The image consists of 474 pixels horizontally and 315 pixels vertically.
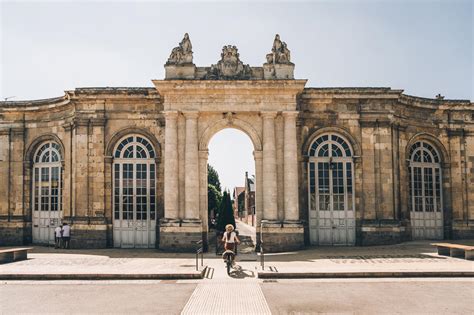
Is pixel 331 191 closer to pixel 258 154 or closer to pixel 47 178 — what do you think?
pixel 258 154

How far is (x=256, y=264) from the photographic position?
46.9 ft

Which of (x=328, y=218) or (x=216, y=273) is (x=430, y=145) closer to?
(x=328, y=218)

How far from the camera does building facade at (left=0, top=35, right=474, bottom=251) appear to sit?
17.6m

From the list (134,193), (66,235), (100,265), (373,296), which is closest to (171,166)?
(134,193)

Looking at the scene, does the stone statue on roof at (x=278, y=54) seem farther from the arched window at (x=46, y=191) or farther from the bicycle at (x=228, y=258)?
the arched window at (x=46, y=191)

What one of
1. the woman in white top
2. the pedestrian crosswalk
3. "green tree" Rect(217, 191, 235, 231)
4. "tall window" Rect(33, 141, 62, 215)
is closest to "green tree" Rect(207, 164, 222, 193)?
"green tree" Rect(217, 191, 235, 231)

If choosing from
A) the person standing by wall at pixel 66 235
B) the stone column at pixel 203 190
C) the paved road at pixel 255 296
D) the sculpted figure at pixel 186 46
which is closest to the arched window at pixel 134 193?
the person standing by wall at pixel 66 235

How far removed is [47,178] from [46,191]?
23.7 inches

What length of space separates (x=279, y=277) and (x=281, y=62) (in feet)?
30.5

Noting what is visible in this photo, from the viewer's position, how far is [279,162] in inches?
701

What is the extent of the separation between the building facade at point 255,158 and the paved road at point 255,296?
6102 millimetres

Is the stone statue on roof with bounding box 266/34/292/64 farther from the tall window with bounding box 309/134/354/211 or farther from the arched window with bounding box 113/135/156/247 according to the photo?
the arched window with bounding box 113/135/156/247

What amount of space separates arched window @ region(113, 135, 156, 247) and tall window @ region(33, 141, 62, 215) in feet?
10.3

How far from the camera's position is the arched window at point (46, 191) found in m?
20.1
